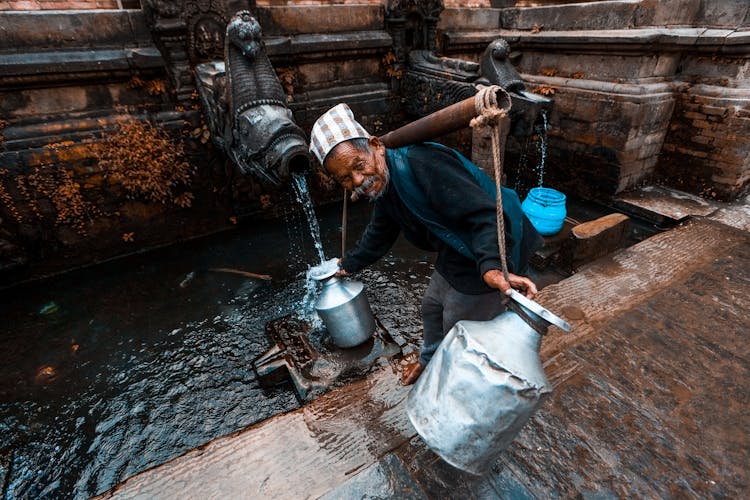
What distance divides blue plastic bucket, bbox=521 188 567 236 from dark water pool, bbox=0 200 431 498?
55.7 inches

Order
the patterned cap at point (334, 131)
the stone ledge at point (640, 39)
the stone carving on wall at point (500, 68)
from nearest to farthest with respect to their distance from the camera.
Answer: the patterned cap at point (334, 131), the stone ledge at point (640, 39), the stone carving on wall at point (500, 68)

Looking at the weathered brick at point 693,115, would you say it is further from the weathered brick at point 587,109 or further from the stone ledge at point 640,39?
the weathered brick at point 587,109

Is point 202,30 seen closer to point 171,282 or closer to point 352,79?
point 352,79

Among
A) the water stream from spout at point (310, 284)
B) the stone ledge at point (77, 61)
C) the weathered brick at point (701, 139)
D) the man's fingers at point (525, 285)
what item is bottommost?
the water stream from spout at point (310, 284)

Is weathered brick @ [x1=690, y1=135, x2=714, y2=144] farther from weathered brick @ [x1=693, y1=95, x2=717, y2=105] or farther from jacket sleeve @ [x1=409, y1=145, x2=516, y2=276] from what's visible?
jacket sleeve @ [x1=409, y1=145, x2=516, y2=276]

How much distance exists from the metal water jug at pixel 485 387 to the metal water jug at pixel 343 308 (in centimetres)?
140

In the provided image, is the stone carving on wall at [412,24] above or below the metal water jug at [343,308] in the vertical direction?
above

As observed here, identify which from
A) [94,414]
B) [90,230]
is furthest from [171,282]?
[94,414]

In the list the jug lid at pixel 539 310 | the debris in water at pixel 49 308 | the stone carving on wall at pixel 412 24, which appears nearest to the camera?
the jug lid at pixel 539 310

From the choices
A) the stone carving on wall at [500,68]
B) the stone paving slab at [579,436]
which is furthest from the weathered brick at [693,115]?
the stone paving slab at [579,436]

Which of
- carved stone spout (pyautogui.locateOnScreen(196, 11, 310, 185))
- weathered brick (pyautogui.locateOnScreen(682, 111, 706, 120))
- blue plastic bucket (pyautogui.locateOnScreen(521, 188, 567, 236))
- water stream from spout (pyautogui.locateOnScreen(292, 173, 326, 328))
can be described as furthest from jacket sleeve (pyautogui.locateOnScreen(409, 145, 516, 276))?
weathered brick (pyautogui.locateOnScreen(682, 111, 706, 120))

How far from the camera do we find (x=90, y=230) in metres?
4.81

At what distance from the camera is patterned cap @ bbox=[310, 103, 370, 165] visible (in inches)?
71.9

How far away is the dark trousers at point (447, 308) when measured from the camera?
2.20 meters
